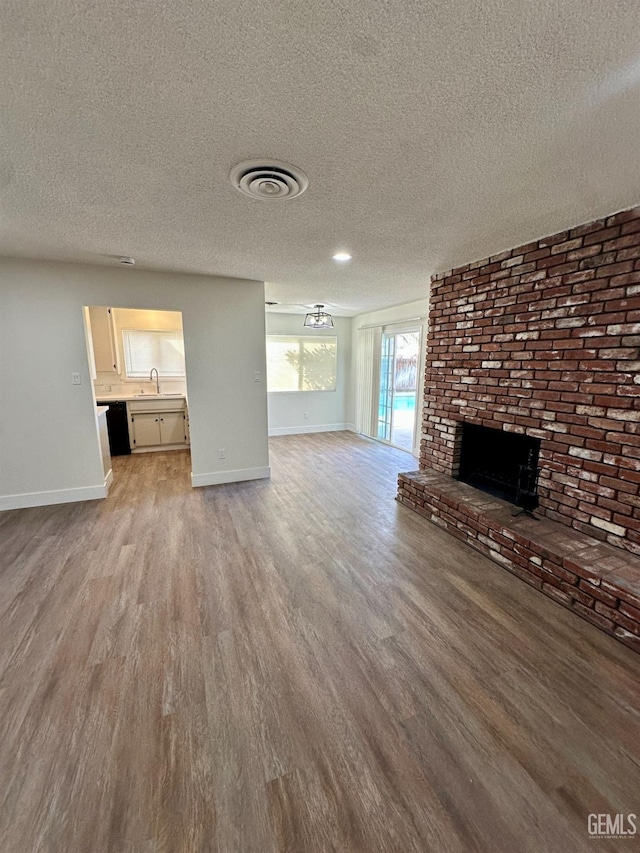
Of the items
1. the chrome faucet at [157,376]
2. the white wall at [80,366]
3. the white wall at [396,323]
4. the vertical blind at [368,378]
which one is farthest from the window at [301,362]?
the white wall at [80,366]

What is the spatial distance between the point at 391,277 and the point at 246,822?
4.11m

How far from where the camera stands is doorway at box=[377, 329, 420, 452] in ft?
18.7

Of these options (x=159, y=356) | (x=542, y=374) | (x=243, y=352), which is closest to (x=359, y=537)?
A: (x=542, y=374)

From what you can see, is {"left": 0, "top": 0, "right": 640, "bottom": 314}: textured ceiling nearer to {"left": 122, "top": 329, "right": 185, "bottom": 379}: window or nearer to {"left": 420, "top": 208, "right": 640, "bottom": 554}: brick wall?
{"left": 420, "top": 208, "right": 640, "bottom": 554}: brick wall

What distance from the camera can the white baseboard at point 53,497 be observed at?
3.37 metres

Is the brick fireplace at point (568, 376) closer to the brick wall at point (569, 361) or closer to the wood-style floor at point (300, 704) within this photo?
the brick wall at point (569, 361)

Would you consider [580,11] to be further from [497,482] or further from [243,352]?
[243,352]

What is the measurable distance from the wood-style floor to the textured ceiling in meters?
2.39

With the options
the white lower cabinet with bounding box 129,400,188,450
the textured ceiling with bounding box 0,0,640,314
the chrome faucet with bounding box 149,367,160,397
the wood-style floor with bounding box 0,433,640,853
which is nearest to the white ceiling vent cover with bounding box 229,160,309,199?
the textured ceiling with bounding box 0,0,640,314

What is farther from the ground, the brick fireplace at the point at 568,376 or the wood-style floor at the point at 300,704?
the brick fireplace at the point at 568,376

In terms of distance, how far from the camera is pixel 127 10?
91 centimetres

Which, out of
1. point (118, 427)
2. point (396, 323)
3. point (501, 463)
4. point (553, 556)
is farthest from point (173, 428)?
point (553, 556)

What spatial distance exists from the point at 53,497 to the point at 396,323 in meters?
5.25

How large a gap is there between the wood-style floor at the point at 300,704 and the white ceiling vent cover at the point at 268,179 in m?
2.38
